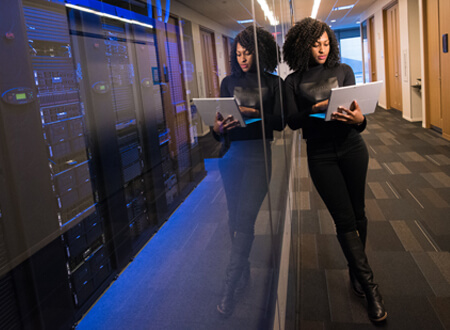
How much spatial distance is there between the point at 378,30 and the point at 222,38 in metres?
9.92

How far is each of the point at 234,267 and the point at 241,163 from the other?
0.63 feet

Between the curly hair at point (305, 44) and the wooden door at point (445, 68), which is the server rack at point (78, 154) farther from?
the wooden door at point (445, 68)

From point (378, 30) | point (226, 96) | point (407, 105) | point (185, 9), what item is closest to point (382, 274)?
point (226, 96)

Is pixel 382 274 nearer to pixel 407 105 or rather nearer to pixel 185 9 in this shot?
pixel 185 9

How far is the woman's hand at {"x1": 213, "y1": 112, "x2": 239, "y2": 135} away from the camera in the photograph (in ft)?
1.77

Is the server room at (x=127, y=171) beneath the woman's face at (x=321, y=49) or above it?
beneath

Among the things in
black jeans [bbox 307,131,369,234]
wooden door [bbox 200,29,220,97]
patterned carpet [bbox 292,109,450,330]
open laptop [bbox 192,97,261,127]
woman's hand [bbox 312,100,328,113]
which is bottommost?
patterned carpet [bbox 292,109,450,330]

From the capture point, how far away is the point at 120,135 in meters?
0.33

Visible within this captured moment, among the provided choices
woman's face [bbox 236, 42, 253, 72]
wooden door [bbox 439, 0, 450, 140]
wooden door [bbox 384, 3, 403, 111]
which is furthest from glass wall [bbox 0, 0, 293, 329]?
wooden door [bbox 384, 3, 403, 111]

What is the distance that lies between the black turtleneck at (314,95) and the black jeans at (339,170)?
5 cm

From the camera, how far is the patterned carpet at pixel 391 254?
5.65 feet

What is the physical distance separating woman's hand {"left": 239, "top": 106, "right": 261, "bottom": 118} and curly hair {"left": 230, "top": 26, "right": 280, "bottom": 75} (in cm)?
7

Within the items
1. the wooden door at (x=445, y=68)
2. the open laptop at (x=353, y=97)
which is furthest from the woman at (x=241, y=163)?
the wooden door at (x=445, y=68)

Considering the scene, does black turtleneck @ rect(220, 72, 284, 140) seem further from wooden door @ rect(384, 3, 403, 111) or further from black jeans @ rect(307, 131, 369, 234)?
wooden door @ rect(384, 3, 403, 111)
